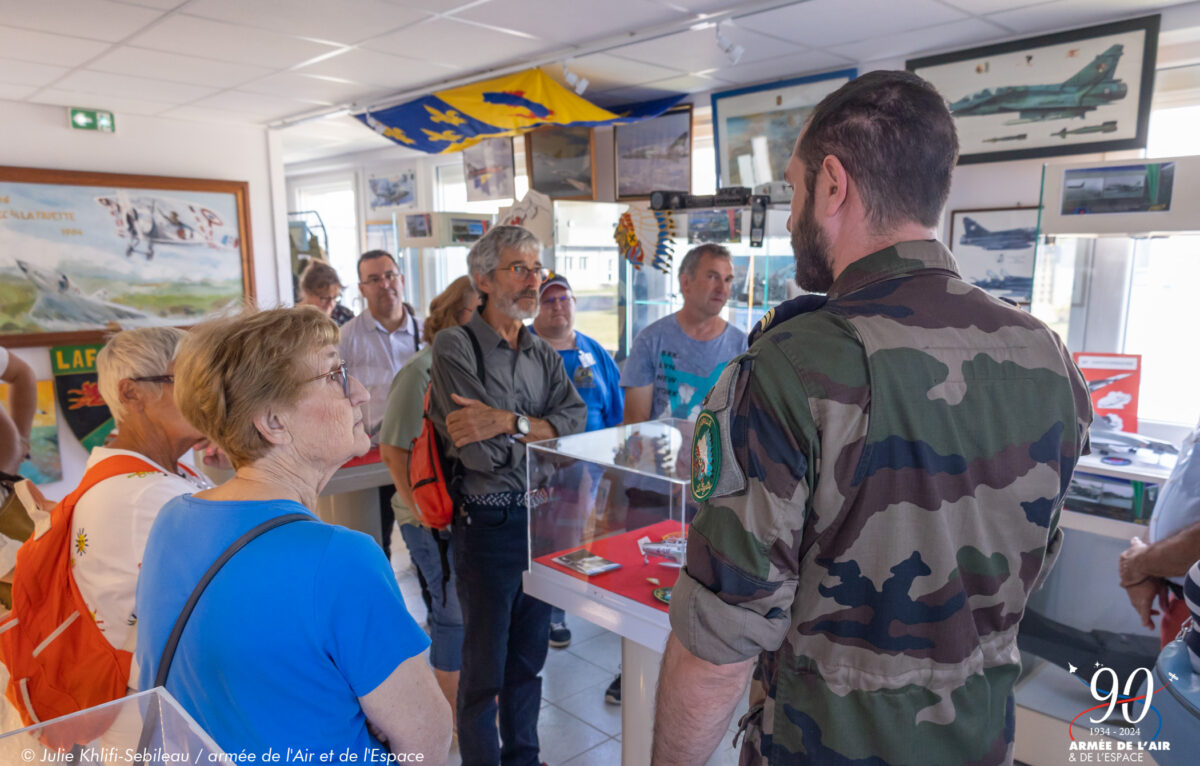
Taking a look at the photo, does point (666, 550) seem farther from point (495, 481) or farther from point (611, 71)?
point (611, 71)

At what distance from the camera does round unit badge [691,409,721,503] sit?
1069mm

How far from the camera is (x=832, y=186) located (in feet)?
3.68

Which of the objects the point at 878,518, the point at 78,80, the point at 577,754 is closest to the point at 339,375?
the point at 878,518

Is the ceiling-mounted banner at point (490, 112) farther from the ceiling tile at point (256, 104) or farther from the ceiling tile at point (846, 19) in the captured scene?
the ceiling tile at point (846, 19)

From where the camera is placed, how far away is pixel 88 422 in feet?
18.4

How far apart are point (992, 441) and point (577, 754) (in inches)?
91.2

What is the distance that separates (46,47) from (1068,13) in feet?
16.4

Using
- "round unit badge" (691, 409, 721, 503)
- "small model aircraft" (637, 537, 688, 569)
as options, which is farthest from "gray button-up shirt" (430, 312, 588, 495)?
"round unit badge" (691, 409, 721, 503)

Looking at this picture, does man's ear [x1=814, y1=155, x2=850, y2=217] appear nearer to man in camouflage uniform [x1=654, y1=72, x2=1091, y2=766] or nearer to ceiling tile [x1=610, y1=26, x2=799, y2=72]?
man in camouflage uniform [x1=654, y1=72, x2=1091, y2=766]

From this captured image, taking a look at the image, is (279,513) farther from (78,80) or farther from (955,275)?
(78,80)

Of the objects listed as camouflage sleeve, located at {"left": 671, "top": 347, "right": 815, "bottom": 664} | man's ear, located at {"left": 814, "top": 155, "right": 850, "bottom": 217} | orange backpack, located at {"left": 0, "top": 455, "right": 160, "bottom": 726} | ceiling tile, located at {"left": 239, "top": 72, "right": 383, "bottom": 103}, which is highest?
ceiling tile, located at {"left": 239, "top": 72, "right": 383, "bottom": 103}

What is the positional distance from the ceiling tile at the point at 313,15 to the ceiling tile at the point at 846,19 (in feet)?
5.29

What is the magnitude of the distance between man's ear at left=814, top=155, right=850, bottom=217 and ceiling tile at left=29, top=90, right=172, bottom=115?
18.3 feet

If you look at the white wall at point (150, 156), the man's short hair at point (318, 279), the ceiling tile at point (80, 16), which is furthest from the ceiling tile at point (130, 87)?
the man's short hair at point (318, 279)
